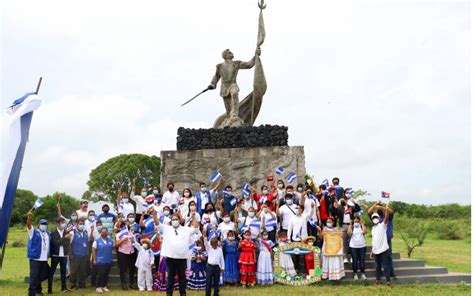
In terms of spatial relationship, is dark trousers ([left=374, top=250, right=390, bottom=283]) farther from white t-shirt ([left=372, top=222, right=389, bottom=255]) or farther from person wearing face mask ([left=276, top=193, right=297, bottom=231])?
person wearing face mask ([left=276, top=193, right=297, bottom=231])

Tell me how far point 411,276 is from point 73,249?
7511 millimetres

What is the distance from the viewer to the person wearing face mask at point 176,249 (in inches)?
397

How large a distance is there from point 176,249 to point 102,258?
2368mm

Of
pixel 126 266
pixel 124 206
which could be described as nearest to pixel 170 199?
pixel 124 206

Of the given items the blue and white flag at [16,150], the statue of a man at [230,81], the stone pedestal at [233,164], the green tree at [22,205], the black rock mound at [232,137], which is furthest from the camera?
the green tree at [22,205]

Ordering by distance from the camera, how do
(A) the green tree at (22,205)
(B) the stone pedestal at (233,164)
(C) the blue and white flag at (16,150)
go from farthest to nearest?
(A) the green tree at (22,205) < (B) the stone pedestal at (233,164) < (C) the blue and white flag at (16,150)

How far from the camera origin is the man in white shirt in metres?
11.6

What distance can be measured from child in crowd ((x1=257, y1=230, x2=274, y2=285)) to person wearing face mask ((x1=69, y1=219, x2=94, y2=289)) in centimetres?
375

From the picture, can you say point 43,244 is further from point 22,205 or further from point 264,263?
point 22,205

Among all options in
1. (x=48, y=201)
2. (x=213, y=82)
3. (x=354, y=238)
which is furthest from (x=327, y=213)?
(x=48, y=201)

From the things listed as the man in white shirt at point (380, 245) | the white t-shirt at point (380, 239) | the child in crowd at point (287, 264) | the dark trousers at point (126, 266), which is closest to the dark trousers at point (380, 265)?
the man in white shirt at point (380, 245)

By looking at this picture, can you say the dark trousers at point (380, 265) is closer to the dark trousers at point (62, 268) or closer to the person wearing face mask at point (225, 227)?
the person wearing face mask at point (225, 227)

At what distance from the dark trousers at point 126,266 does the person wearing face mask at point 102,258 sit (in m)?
0.23

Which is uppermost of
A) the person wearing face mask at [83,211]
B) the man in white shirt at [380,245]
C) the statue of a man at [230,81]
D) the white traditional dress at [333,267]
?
the statue of a man at [230,81]
